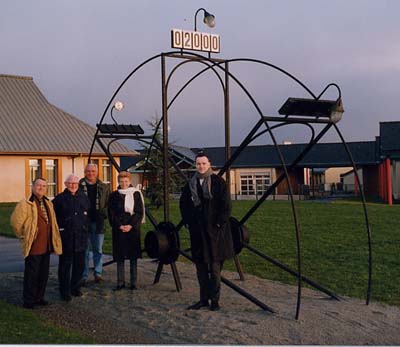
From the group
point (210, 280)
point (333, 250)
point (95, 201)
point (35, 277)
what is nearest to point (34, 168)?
point (333, 250)

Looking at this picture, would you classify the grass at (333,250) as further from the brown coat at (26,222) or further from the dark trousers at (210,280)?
the brown coat at (26,222)

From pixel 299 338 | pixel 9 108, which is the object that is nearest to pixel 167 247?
pixel 299 338

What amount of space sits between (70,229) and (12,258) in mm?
4647

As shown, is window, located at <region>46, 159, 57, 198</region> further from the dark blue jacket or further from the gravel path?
the dark blue jacket

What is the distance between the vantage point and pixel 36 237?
8.23 metres

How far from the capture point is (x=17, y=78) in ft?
117

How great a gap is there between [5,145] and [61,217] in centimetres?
2185

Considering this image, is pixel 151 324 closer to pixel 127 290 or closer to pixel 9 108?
pixel 127 290

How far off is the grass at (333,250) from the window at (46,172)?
8.97 meters

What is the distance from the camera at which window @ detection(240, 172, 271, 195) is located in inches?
2045

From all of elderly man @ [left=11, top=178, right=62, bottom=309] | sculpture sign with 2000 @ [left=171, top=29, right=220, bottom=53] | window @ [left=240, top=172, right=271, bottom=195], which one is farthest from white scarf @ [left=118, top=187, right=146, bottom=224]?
window @ [left=240, top=172, right=271, bottom=195]

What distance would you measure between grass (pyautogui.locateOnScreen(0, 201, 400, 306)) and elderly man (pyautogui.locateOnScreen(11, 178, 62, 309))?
3.60 metres

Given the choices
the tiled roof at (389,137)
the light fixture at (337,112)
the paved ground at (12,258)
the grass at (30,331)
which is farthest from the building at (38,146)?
the light fixture at (337,112)

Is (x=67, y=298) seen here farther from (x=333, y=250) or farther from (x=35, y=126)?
(x=35, y=126)
